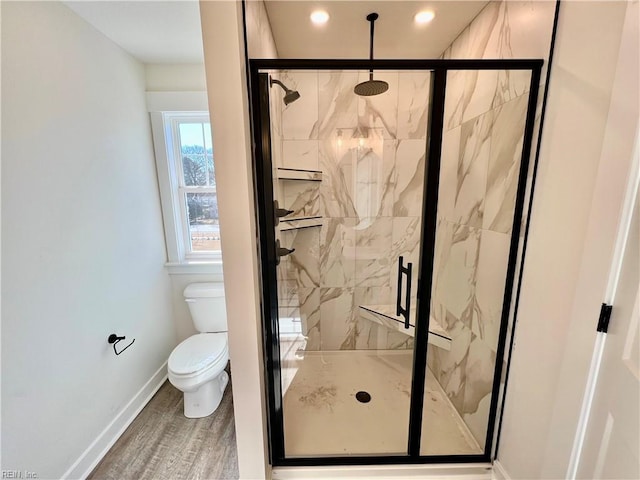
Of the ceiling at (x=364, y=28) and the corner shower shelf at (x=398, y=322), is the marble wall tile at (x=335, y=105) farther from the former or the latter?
the corner shower shelf at (x=398, y=322)

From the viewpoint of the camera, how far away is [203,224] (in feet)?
7.59

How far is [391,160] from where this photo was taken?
2180 millimetres

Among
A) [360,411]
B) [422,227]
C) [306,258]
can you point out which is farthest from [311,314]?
[422,227]

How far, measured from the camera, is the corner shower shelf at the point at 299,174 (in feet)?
6.23

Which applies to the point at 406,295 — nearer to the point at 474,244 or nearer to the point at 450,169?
the point at 474,244

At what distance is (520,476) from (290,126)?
2.52 meters

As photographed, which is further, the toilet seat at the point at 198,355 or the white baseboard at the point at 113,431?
the toilet seat at the point at 198,355

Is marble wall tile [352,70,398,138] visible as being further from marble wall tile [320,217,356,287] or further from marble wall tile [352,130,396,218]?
marble wall tile [320,217,356,287]

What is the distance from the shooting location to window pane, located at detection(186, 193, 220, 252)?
230cm

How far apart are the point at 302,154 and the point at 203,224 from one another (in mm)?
1081

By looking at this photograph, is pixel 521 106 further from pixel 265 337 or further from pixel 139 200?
pixel 139 200

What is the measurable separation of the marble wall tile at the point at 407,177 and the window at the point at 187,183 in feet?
5.11

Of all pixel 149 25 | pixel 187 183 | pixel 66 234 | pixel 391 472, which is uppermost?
pixel 149 25

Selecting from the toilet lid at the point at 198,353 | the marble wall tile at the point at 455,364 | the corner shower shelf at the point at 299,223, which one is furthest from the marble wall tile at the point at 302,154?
the marble wall tile at the point at 455,364
